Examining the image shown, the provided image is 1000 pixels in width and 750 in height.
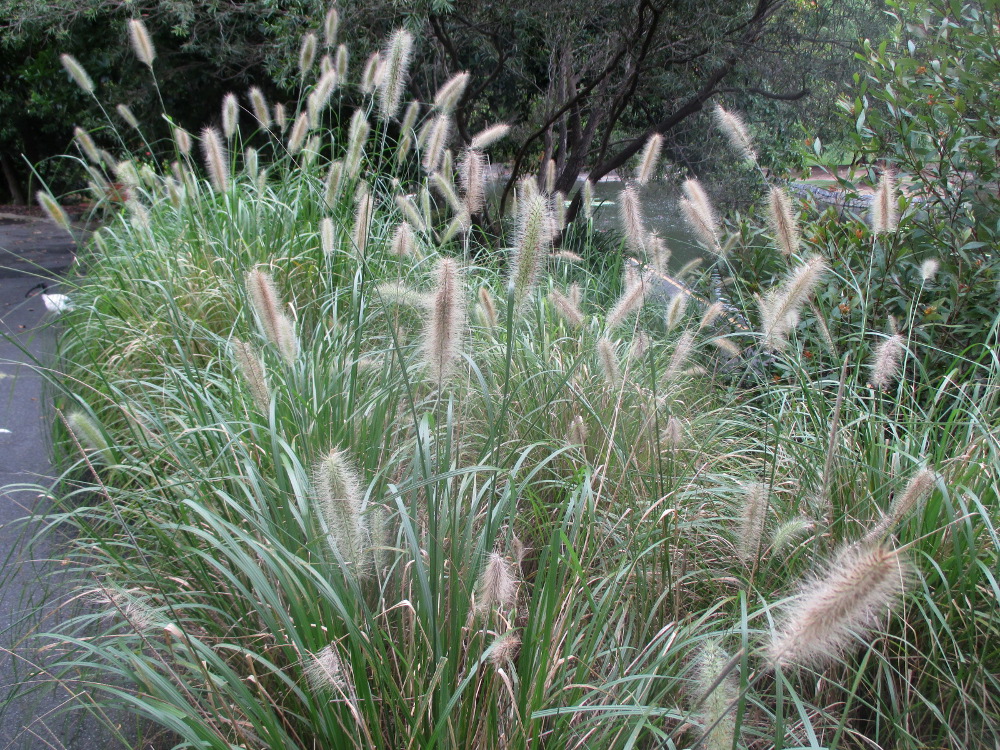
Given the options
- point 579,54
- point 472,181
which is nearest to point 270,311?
point 472,181

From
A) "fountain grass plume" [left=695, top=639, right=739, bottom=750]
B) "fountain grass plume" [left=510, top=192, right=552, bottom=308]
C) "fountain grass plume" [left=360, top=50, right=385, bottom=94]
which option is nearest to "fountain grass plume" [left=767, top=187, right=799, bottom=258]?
"fountain grass plume" [left=510, top=192, right=552, bottom=308]

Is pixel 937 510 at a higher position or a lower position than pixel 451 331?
lower

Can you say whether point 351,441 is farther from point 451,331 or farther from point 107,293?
point 107,293

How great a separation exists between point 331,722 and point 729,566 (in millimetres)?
1117

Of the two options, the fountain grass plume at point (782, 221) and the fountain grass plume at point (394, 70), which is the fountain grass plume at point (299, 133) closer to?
the fountain grass plume at point (394, 70)

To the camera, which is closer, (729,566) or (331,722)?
(331,722)

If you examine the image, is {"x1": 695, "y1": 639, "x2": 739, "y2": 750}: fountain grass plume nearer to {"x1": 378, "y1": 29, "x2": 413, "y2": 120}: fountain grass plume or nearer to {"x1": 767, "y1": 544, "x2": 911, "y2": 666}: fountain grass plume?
{"x1": 767, "y1": 544, "x2": 911, "y2": 666}: fountain grass plume

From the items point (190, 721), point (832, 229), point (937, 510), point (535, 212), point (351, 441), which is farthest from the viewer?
point (832, 229)

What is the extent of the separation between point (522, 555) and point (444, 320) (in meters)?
0.69

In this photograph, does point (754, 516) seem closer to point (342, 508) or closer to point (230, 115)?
point (342, 508)

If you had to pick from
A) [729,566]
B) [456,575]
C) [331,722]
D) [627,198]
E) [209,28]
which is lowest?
[729,566]

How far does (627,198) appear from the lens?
2.36m

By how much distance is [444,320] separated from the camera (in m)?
1.54

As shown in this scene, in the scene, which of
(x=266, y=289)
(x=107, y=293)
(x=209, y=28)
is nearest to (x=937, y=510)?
(x=266, y=289)
